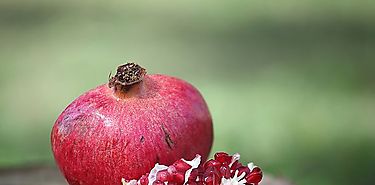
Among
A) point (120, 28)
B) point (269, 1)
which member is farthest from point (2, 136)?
point (269, 1)

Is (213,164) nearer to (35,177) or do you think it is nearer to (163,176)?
(163,176)

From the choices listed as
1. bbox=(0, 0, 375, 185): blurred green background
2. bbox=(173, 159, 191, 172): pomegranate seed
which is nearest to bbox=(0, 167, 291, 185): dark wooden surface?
bbox=(173, 159, 191, 172): pomegranate seed

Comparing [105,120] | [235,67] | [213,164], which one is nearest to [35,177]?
[105,120]

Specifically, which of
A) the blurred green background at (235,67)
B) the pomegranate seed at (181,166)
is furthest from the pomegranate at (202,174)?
the blurred green background at (235,67)

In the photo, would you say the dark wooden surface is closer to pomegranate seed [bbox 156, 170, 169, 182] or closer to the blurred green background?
pomegranate seed [bbox 156, 170, 169, 182]

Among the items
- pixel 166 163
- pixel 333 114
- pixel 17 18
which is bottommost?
pixel 333 114

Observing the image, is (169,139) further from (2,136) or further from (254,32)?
(254,32)
